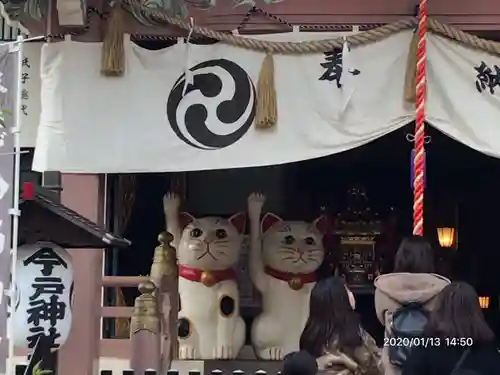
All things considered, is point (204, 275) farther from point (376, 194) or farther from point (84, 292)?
point (376, 194)

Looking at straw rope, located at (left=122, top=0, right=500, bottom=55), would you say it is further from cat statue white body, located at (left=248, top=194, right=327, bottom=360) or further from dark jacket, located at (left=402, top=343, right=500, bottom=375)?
dark jacket, located at (left=402, top=343, right=500, bottom=375)

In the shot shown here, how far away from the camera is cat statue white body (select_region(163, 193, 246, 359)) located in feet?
24.3

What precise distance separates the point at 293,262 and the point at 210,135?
5.95 ft

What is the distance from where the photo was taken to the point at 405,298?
4.88 metres

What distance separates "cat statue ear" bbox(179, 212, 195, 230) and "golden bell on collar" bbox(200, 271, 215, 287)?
540 millimetres

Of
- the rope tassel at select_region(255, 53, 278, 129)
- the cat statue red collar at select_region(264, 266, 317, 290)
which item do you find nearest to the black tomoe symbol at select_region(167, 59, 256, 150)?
the rope tassel at select_region(255, 53, 278, 129)

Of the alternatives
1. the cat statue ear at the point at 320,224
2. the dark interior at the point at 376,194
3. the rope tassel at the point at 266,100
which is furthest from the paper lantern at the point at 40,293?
the dark interior at the point at 376,194

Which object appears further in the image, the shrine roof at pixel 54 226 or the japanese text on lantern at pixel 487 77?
the japanese text on lantern at pixel 487 77

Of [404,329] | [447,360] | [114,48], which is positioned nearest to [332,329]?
[404,329]

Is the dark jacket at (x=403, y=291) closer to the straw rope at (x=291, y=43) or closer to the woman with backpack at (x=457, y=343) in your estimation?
the woman with backpack at (x=457, y=343)

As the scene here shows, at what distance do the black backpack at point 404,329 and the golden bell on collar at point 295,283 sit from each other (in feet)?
8.70

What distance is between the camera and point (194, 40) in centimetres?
646

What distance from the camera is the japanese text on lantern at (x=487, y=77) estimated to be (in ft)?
20.1
